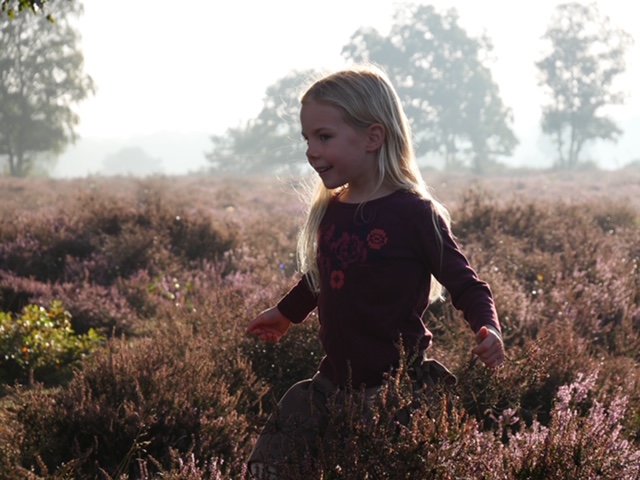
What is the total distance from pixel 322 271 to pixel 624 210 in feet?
36.1

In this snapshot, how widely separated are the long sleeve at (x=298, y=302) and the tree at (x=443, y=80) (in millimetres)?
72491

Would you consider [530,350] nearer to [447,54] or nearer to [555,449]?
[555,449]

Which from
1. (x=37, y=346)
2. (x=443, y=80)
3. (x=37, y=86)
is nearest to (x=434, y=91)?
(x=443, y=80)

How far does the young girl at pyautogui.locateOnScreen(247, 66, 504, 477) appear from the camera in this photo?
265 centimetres

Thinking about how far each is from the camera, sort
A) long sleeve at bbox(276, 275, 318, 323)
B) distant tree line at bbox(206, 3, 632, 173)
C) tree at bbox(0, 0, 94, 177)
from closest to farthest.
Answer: long sleeve at bbox(276, 275, 318, 323) → tree at bbox(0, 0, 94, 177) → distant tree line at bbox(206, 3, 632, 173)

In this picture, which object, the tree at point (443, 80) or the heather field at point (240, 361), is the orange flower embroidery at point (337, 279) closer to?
the heather field at point (240, 361)

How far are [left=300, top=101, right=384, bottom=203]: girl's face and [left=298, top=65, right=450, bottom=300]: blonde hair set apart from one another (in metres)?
0.03

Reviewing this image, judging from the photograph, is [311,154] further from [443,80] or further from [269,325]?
[443,80]

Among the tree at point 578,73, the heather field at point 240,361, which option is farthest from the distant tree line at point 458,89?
the heather field at point 240,361

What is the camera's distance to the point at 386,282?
2.67m

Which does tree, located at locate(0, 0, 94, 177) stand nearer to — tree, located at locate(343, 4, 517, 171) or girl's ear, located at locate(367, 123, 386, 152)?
tree, located at locate(343, 4, 517, 171)

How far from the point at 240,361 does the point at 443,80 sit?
75.3m

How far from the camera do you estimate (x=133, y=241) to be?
8.53 m

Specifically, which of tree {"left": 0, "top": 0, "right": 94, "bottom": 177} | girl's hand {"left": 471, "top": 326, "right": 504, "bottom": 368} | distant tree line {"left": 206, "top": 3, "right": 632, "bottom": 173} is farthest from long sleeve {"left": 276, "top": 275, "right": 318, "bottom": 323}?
distant tree line {"left": 206, "top": 3, "right": 632, "bottom": 173}
